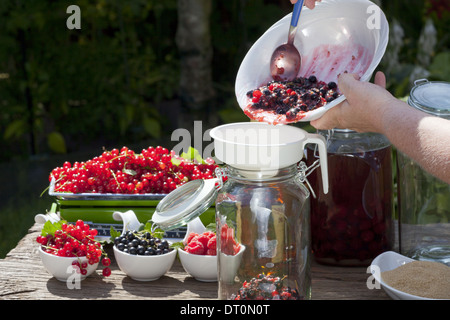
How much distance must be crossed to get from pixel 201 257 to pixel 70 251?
0.36 m

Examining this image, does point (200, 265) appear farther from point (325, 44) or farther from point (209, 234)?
point (325, 44)

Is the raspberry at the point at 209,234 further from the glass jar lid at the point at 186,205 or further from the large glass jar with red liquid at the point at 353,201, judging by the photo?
the large glass jar with red liquid at the point at 353,201

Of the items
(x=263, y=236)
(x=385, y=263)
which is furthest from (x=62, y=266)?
(x=385, y=263)

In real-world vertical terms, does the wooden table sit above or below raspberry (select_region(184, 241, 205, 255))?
below

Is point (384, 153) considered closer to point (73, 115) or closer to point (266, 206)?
point (266, 206)

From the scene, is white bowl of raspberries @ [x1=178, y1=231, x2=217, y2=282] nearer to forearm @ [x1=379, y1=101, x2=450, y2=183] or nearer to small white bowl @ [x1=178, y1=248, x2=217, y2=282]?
small white bowl @ [x1=178, y1=248, x2=217, y2=282]

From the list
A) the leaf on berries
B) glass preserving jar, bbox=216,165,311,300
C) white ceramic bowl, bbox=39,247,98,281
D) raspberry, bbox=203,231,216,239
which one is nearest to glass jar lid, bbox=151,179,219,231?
glass preserving jar, bbox=216,165,311,300

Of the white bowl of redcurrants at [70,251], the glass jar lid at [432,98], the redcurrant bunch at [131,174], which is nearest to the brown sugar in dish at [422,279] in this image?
the glass jar lid at [432,98]

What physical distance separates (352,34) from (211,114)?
9.89 ft

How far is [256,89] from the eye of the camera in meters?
1.77

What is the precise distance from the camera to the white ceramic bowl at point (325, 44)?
177 centimetres

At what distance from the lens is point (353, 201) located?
1.71 m

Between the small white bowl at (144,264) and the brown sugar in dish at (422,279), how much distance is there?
58cm

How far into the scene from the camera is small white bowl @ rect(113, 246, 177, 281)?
1.64 meters
